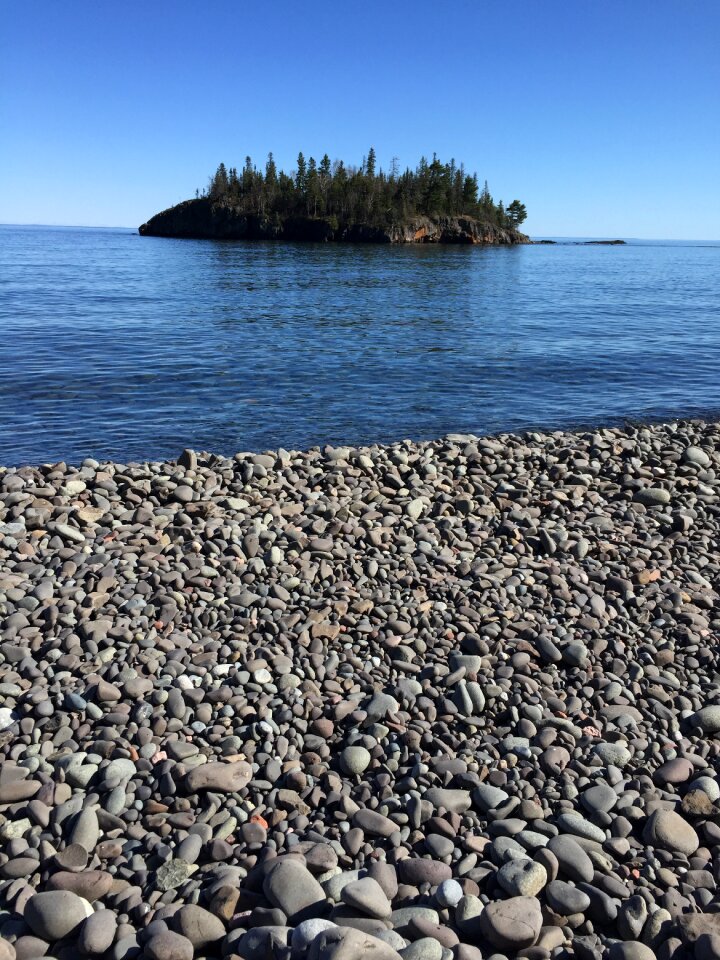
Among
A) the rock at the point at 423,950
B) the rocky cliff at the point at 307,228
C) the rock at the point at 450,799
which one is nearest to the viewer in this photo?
the rock at the point at 423,950

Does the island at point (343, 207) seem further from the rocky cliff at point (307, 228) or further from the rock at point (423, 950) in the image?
the rock at point (423, 950)

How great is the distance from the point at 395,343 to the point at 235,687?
70.3ft

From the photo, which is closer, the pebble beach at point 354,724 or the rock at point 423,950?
the rock at point 423,950

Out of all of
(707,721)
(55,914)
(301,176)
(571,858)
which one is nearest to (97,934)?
(55,914)

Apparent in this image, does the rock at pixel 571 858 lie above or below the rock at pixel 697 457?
below

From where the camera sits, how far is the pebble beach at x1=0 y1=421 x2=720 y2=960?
3883 mm

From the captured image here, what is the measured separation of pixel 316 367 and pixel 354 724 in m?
16.7

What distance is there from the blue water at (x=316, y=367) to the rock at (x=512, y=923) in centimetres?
1063

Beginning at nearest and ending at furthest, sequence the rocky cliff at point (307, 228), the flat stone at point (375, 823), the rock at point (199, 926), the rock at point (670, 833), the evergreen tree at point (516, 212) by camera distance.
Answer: the rock at point (199, 926)
the rock at point (670, 833)
the flat stone at point (375, 823)
the rocky cliff at point (307, 228)
the evergreen tree at point (516, 212)

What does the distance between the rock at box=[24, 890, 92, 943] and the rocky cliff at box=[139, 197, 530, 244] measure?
142978 millimetres

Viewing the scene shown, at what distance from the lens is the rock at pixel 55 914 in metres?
3.74

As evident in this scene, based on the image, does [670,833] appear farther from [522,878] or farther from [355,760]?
[355,760]

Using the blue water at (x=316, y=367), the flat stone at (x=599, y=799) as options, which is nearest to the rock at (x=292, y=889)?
the flat stone at (x=599, y=799)

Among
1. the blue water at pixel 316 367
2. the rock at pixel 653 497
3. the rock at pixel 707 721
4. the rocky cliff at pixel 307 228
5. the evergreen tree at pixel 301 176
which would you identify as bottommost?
the rock at pixel 707 721
